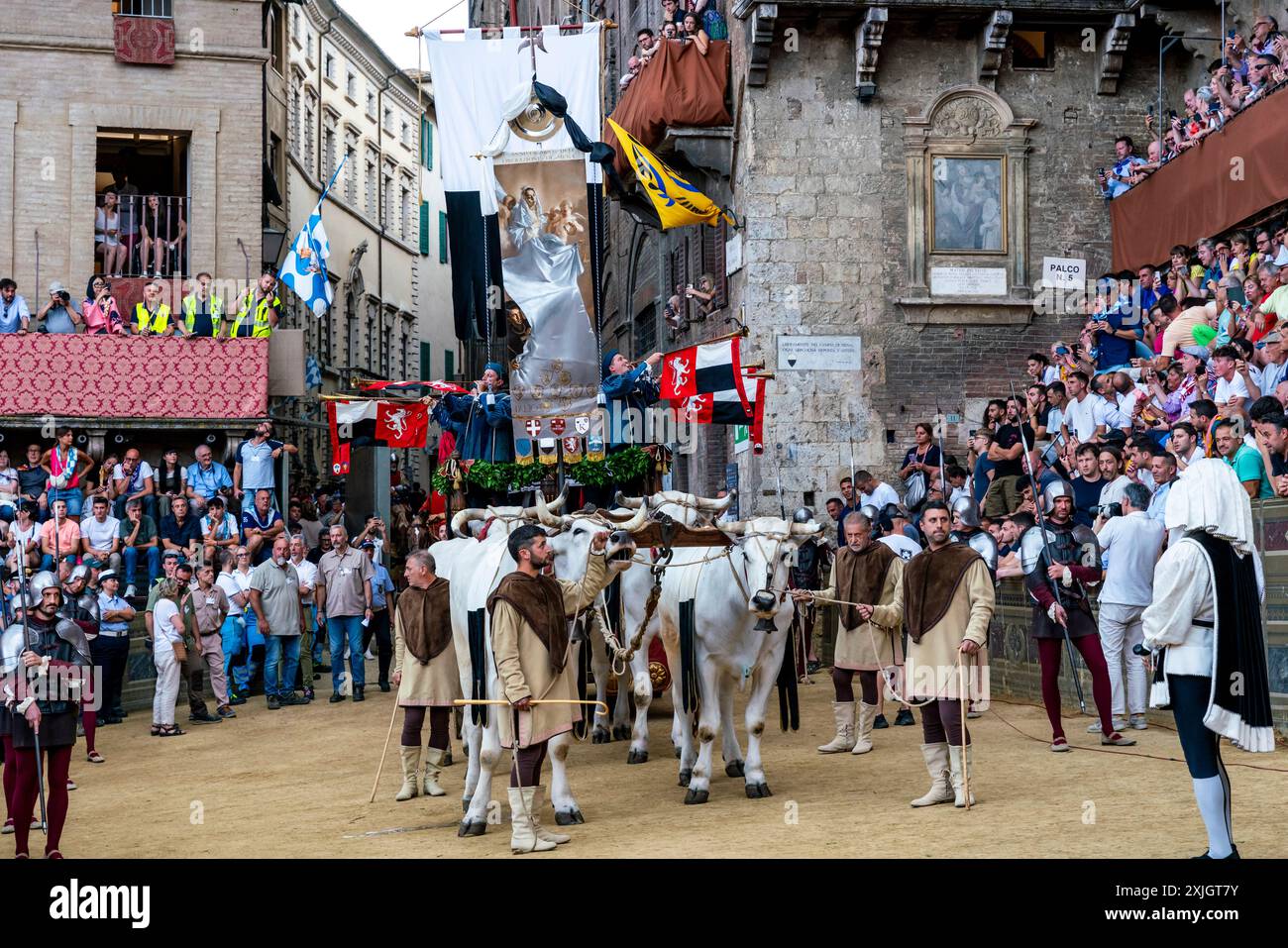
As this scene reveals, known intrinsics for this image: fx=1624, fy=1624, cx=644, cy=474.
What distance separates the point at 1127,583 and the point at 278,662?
37.5 ft

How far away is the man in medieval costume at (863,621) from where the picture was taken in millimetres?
13508

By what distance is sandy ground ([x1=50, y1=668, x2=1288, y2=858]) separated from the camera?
10.3 m

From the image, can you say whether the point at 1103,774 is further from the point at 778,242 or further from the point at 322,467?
the point at 322,467

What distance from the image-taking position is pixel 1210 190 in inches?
870

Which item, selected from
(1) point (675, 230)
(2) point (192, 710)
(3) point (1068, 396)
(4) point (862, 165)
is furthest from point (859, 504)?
(1) point (675, 230)

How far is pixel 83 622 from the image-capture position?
50.3ft

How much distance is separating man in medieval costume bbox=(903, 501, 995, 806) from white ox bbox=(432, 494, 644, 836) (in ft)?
7.13

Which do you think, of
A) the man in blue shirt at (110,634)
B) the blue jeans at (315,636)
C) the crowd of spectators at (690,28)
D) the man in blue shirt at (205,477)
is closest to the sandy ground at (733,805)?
the man in blue shirt at (110,634)

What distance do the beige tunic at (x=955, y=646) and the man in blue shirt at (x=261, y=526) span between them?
1277cm

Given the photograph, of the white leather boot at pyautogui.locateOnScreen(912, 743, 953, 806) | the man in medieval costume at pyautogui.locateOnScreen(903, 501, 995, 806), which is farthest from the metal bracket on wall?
the white leather boot at pyautogui.locateOnScreen(912, 743, 953, 806)

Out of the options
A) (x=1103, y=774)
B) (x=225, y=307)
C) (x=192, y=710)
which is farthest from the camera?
(x=225, y=307)
